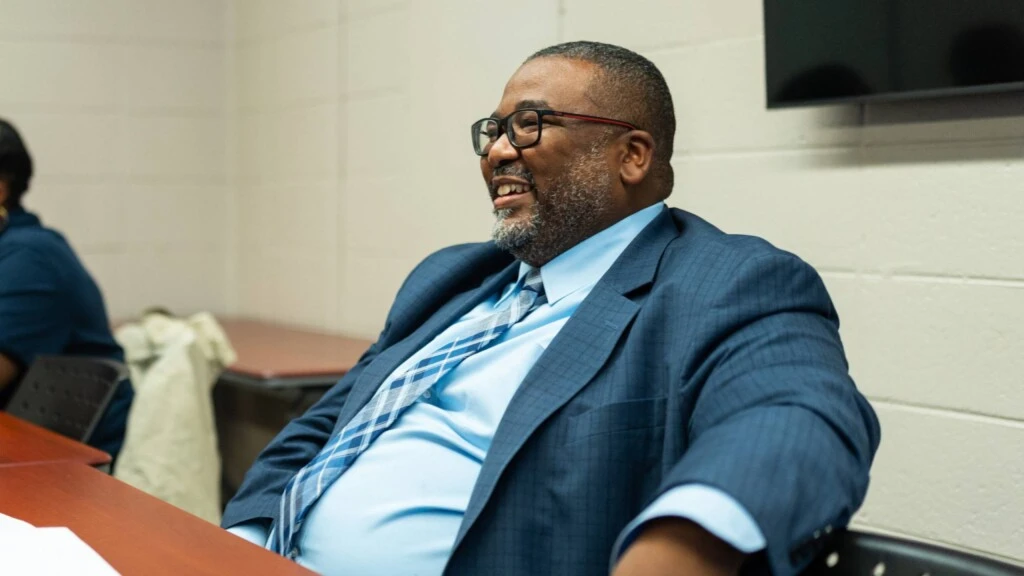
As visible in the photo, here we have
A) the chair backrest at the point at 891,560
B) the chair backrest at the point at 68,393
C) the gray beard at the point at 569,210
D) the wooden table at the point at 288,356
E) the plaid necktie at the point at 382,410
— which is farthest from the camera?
the wooden table at the point at 288,356

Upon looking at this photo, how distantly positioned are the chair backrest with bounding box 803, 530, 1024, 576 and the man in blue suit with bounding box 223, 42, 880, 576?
39mm

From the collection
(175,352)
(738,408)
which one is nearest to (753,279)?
(738,408)

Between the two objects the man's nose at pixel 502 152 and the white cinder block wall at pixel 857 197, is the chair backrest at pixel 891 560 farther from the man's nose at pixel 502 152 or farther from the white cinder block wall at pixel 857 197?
the white cinder block wall at pixel 857 197

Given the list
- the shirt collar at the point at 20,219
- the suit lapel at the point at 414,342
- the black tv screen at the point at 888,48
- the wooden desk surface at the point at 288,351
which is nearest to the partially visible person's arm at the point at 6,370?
the shirt collar at the point at 20,219

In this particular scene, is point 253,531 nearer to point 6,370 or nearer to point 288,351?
point 6,370

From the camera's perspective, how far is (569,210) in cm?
169

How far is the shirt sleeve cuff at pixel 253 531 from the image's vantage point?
5.36 feet

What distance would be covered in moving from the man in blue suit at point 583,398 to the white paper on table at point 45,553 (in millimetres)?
393

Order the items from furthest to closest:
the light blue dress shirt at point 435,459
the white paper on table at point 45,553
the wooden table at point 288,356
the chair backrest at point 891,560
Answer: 1. the wooden table at point 288,356
2. the light blue dress shirt at point 435,459
3. the white paper on table at point 45,553
4. the chair backrest at point 891,560

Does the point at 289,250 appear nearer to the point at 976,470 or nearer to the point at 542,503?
the point at 976,470

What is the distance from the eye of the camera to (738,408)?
1113 millimetres

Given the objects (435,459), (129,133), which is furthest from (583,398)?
(129,133)

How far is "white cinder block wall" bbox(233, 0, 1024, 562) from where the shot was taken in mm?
2041

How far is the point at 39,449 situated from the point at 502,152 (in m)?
0.90
